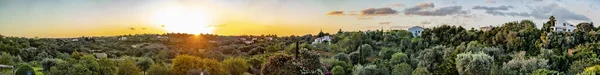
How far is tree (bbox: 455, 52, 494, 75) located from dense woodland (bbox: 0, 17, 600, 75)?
0.03m

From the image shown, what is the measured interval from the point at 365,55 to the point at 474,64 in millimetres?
7882

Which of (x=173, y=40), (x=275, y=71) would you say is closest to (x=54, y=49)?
(x=173, y=40)

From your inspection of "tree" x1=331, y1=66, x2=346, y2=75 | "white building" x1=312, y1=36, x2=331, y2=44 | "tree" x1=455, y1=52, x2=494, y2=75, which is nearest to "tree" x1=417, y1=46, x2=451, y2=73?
"tree" x1=455, y1=52, x2=494, y2=75

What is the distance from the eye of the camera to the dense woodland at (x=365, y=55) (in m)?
17.9

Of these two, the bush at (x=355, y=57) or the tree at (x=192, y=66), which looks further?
the bush at (x=355, y=57)

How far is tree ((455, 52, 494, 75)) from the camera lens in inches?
749

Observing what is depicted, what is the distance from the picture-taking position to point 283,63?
12242 millimetres

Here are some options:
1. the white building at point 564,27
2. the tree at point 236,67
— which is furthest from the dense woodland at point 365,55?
the white building at point 564,27

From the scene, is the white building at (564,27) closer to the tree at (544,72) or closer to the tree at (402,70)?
the tree at (544,72)

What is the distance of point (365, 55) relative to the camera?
26.5 metres

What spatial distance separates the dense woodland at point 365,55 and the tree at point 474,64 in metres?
0.03

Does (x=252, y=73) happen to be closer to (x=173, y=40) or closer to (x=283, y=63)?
(x=283, y=63)

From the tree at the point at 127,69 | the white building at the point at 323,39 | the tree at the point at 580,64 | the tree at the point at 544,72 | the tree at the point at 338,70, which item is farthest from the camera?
the white building at the point at 323,39

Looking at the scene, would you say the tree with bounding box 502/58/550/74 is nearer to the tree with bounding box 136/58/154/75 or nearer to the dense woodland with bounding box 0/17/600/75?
the dense woodland with bounding box 0/17/600/75
